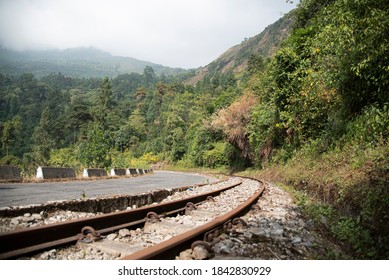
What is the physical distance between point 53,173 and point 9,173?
5.65 feet

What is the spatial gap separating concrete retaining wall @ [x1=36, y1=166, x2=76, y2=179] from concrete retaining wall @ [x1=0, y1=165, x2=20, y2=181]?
0.88 m

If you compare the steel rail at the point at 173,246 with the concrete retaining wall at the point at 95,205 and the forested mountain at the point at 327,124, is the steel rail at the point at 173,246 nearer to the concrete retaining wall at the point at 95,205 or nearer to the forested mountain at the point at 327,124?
the forested mountain at the point at 327,124

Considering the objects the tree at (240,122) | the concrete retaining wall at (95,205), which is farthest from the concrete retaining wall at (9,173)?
the tree at (240,122)

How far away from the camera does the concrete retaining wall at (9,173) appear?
10.3m

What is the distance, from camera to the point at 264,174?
18953mm

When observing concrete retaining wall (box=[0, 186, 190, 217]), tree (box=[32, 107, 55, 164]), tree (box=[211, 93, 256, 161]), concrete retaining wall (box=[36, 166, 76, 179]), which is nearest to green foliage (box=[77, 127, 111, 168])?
concrete retaining wall (box=[36, 166, 76, 179])

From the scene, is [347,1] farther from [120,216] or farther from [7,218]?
[7,218]

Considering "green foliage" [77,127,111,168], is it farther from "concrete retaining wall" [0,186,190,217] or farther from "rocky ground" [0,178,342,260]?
"rocky ground" [0,178,342,260]

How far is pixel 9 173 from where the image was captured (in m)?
10.5

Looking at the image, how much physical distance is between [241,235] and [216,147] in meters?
35.7

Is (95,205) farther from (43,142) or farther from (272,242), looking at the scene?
(43,142)

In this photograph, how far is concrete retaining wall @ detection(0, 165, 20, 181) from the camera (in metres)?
10.3

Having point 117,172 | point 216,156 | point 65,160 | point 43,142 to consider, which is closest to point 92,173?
point 117,172

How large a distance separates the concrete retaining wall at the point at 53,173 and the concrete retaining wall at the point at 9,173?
2.88 ft
